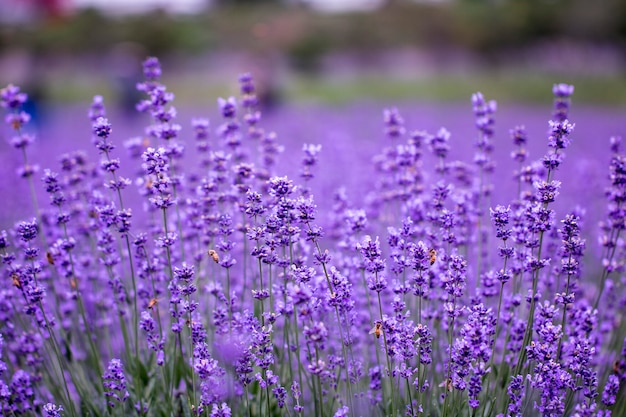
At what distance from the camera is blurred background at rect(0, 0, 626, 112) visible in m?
25.2

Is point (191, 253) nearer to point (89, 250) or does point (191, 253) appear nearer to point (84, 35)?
point (89, 250)

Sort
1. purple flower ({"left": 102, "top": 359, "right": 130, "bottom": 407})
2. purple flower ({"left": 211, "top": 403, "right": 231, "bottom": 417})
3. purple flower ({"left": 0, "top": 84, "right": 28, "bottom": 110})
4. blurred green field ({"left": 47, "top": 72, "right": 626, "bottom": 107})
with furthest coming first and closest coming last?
blurred green field ({"left": 47, "top": 72, "right": 626, "bottom": 107}) → purple flower ({"left": 0, "top": 84, "right": 28, "bottom": 110}) → purple flower ({"left": 102, "top": 359, "right": 130, "bottom": 407}) → purple flower ({"left": 211, "top": 403, "right": 231, "bottom": 417})

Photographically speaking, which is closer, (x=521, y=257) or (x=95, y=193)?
(x=521, y=257)

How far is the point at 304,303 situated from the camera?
2365 mm

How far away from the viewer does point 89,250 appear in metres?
3.85

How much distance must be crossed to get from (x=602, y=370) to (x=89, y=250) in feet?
9.68

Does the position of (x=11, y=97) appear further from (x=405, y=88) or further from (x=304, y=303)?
(x=405, y=88)

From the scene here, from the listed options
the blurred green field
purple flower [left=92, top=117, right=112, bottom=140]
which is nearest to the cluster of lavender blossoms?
purple flower [left=92, top=117, right=112, bottom=140]

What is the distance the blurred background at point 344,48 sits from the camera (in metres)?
25.2

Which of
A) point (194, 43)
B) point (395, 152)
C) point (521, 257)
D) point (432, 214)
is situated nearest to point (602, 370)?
point (521, 257)

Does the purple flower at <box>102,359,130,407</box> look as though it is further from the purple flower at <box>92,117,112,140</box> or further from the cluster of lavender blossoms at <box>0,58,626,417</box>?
the purple flower at <box>92,117,112,140</box>

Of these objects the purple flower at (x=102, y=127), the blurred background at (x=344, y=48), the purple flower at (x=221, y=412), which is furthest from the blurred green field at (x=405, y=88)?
the purple flower at (x=221, y=412)

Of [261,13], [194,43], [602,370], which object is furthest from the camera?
[261,13]

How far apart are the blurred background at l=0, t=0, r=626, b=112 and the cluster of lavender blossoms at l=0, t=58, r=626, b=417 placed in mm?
18073
